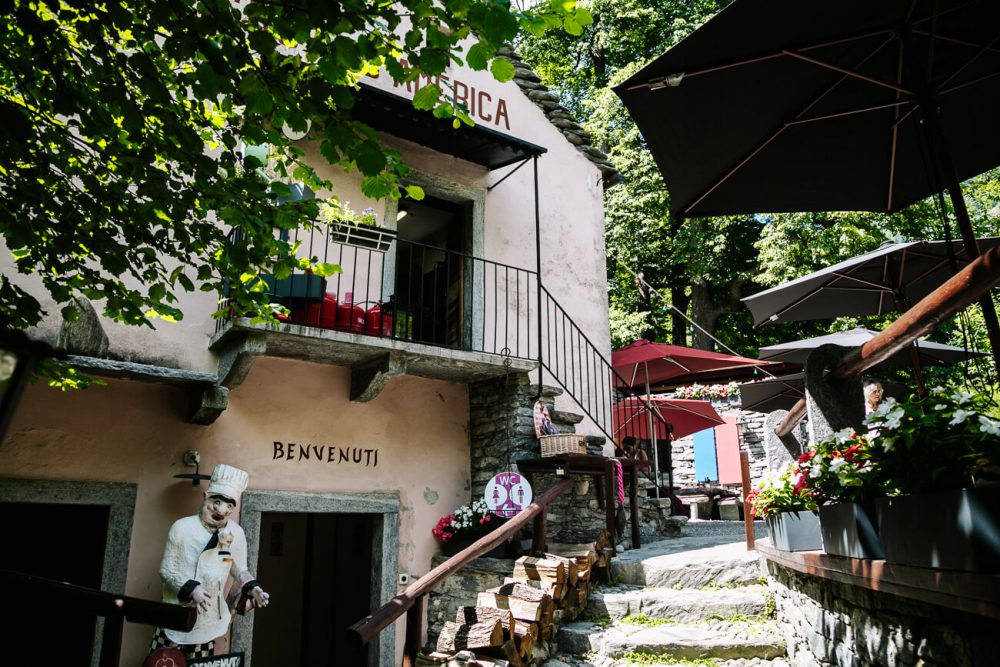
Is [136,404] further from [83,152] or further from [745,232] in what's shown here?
[745,232]

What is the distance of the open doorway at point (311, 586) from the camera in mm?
8141

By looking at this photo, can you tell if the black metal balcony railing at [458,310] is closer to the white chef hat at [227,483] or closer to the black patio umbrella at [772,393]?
the white chef hat at [227,483]

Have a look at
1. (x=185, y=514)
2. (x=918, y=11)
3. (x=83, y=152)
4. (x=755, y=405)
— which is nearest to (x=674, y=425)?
(x=755, y=405)

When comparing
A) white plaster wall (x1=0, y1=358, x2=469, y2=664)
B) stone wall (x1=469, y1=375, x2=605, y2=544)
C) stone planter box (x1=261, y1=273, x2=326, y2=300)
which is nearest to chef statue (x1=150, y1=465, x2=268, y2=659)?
white plaster wall (x1=0, y1=358, x2=469, y2=664)

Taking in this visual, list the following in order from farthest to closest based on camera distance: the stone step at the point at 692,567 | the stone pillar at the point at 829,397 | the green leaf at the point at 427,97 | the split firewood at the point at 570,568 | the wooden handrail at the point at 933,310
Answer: the stone step at the point at 692,567 < the split firewood at the point at 570,568 < the stone pillar at the point at 829,397 < the green leaf at the point at 427,97 < the wooden handrail at the point at 933,310

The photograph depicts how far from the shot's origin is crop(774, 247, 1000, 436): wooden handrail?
2.18 m

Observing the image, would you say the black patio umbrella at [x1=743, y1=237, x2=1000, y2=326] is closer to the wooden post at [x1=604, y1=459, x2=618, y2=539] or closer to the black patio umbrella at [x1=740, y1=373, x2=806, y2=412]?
the black patio umbrella at [x1=740, y1=373, x2=806, y2=412]

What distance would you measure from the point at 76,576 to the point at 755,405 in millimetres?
7678

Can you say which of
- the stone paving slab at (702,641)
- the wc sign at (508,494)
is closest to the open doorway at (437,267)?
the wc sign at (508,494)

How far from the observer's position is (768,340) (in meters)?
15.7

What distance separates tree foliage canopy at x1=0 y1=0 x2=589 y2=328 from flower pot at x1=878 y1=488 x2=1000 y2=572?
2.21 meters

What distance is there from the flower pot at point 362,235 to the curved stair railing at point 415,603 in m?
2.68

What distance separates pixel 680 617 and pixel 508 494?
5.70 ft

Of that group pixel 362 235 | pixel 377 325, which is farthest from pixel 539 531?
pixel 362 235
